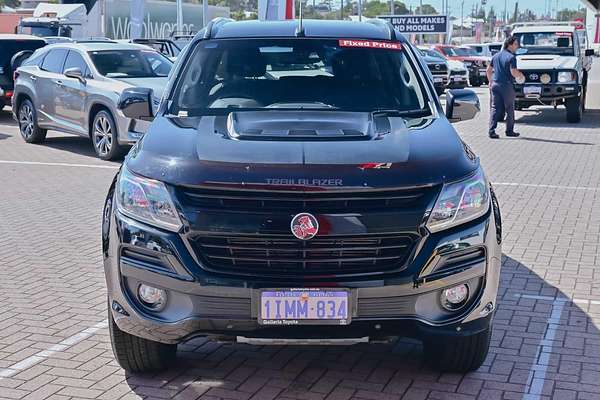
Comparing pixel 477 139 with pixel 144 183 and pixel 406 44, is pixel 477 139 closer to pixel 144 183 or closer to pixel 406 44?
pixel 406 44

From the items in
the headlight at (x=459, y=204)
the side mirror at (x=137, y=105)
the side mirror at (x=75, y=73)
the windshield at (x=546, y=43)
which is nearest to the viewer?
the headlight at (x=459, y=204)

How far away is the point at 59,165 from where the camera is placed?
42.0ft

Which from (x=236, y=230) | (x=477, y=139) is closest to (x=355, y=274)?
(x=236, y=230)

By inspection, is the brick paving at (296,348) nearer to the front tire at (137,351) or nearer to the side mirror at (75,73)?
the front tire at (137,351)

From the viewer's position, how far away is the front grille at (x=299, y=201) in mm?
4023

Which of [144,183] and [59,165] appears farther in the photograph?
[59,165]

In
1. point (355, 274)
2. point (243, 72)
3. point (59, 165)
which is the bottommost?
point (59, 165)

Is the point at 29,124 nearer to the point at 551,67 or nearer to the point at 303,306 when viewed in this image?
the point at 551,67

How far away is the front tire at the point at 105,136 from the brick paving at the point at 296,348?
288 centimetres

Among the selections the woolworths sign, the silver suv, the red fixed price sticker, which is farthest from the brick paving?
the woolworths sign

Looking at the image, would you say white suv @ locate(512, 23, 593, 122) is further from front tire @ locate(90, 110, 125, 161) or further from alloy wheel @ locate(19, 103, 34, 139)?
alloy wheel @ locate(19, 103, 34, 139)

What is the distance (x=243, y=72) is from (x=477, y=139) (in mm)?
10934

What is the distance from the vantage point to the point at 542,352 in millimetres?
5113

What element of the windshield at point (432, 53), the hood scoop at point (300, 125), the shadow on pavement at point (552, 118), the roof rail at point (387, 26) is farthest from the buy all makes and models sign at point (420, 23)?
the hood scoop at point (300, 125)
